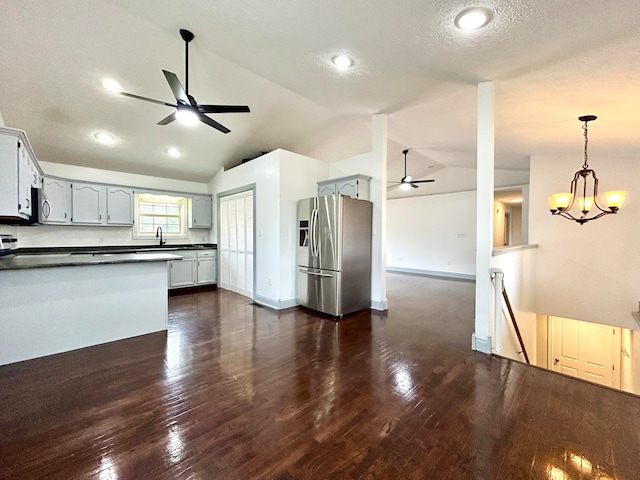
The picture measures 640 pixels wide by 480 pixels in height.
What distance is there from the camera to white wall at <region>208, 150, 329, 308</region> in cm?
462

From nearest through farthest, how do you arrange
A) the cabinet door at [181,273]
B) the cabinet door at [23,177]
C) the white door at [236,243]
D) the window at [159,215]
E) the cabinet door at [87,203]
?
1. the cabinet door at [23,177]
2. the cabinet door at [87,203]
3. the white door at [236,243]
4. the cabinet door at [181,273]
5. the window at [159,215]

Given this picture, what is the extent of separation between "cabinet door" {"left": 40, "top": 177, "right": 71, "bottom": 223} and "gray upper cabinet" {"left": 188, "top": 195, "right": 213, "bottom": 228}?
2166 mm

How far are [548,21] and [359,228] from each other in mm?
2938

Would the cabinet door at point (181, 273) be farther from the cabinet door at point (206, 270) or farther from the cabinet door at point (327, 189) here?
the cabinet door at point (327, 189)

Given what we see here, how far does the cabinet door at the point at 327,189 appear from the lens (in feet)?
16.2

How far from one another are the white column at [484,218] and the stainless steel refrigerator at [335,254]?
174 centimetres

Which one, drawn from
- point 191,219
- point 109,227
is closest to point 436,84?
point 191,219

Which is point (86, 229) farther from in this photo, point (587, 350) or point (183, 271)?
point (587, 350)

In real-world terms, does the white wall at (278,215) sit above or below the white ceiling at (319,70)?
below

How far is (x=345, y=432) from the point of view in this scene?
1736 millimetres

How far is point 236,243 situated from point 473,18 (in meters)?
5.19

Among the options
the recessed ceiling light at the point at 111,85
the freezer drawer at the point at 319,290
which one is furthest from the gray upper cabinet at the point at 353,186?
the recessed ceiling light at the point at 111,85

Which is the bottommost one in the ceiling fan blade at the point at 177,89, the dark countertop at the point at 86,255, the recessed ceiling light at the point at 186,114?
the dark countertop at the point at 86,255

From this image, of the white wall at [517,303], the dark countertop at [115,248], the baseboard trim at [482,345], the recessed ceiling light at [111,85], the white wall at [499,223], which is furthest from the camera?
the white wall at [499,223]
